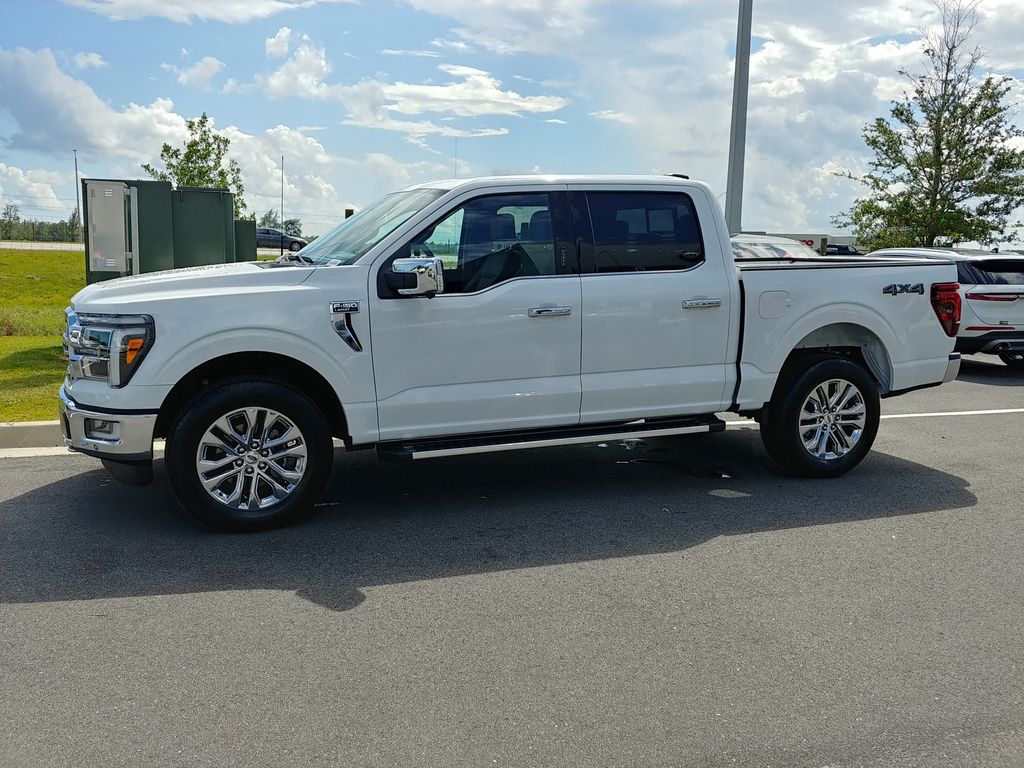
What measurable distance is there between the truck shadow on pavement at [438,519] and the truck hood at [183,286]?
4.32 feet

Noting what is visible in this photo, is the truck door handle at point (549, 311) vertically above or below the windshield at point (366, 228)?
below

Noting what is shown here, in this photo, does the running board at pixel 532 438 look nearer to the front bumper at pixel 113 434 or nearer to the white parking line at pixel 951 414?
the front bumper at pixel 113 434

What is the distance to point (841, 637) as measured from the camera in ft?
14.3

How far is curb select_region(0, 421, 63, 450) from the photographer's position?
301 inches

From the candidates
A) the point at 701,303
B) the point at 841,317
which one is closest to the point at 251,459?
the point at 701,303

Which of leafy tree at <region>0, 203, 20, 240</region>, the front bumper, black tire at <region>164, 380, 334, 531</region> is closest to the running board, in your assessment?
black tire at <region>164, 380, 334, 531</region>

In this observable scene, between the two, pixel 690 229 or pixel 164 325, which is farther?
pixel 690 229

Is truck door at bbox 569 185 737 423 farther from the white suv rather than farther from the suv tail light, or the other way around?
the white suv

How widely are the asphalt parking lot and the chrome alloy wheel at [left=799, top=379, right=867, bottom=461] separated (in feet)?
0.83

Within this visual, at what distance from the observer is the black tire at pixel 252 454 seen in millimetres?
5484

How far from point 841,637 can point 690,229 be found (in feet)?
10.3

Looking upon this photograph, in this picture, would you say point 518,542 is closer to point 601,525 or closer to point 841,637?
point 601,525

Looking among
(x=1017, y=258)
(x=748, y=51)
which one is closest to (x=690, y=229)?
(x=1017, y=258)

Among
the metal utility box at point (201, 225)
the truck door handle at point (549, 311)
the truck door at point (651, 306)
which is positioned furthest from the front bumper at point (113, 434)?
the metal utility box at point (201, 225)
